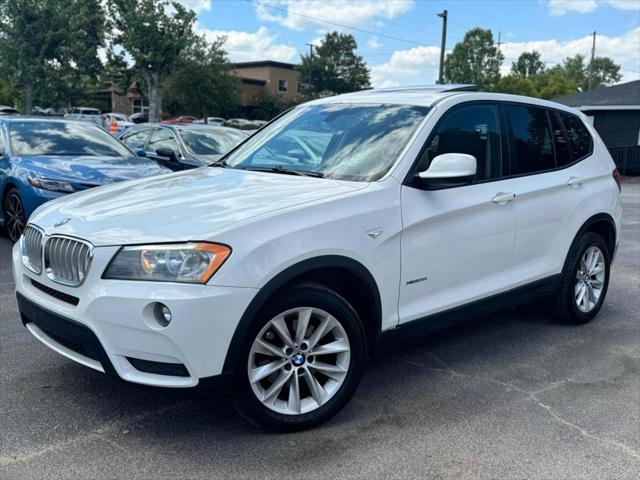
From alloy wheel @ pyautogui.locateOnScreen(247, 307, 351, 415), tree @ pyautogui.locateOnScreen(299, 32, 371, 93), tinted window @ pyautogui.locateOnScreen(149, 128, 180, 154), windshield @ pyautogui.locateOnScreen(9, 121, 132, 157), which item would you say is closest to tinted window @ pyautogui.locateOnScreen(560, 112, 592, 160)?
alloy wheel @ pyautogui.locateOnScreen(247, 307, 351, 415)

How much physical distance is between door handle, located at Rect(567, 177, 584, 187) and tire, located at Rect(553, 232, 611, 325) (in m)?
0.44

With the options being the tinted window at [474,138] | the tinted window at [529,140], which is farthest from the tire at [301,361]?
the tinted window at [529,140]

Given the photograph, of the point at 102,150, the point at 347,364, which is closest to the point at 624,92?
the point at 102,150

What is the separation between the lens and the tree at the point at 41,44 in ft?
94.0

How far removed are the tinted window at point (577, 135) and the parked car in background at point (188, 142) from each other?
5856 millimetres

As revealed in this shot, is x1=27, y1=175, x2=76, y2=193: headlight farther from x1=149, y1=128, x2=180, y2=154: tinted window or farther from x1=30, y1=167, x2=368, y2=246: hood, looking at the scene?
x1=149, y1=128, x2=180, y2=154: tinted window

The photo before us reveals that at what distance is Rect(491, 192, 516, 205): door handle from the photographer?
425 cm

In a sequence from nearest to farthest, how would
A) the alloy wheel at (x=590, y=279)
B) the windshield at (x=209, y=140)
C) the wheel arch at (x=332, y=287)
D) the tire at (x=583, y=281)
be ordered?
the wheel arch at (x=332, y=287) → the tire at (x=583, y=281) → the alloy wheel at (x=590, y=279) → the windshield at (x=209, y=140)

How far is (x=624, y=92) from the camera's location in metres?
30.1

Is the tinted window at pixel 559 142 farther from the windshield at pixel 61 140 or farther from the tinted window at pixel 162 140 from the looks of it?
the tinted window at pixel 162 140

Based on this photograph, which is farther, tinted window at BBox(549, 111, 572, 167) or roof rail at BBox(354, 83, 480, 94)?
tinted window at BBox(549, 111, 572, 167)

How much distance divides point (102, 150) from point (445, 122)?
5.58m

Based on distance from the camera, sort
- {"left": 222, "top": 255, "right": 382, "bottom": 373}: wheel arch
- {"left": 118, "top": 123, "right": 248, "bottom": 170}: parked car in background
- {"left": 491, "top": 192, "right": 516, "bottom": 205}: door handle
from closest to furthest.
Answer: {"left": 222, "top": 255, "right": 382, "bottom": 373}: wheel arch < {"left": 491, "top": 192, "right": 516, "bottom": 205}: door handle < {"left": 118, "top": 123, "right": 248, "bottom": 170}: parked car in background

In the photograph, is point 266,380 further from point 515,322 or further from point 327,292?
point 515,322
